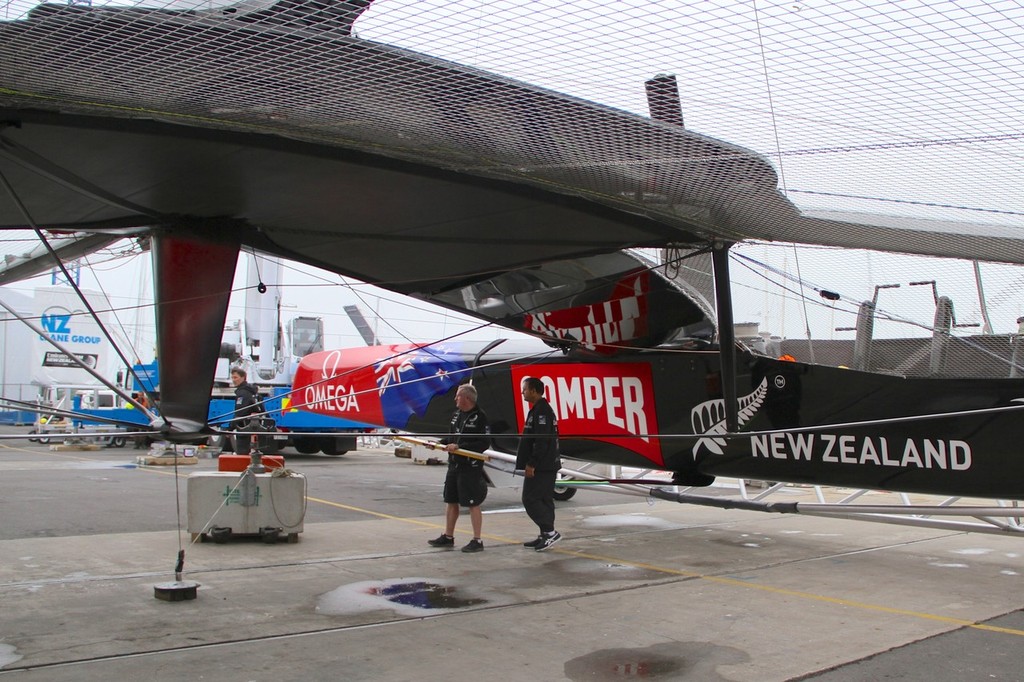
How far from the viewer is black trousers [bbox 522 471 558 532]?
7.84 meters

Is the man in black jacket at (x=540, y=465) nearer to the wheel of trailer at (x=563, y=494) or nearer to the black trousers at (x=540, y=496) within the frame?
the black trousers at (x=540, y=496)

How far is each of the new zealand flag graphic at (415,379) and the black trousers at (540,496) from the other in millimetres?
2443

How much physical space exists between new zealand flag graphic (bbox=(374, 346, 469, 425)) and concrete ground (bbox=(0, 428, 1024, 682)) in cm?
130

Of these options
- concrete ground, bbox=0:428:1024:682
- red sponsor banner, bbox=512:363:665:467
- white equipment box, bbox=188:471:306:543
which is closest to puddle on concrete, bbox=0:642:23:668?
concrete ground, bbox=0:428:1024:682

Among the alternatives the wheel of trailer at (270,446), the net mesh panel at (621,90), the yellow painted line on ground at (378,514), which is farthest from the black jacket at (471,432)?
the wheel of trailer at (270,446)

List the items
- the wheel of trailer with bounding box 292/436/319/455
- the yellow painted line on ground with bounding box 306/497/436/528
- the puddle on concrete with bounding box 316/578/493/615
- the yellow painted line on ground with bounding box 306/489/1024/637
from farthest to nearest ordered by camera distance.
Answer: the wheel of trailer with bounding box 292/436/319/455 → the yellow painted line on ground with bounding box 306/497/436/528 → the puddle on concrete with bounding box 316/578/493/615 → the yellow painted line on ground with bounding box 306/489/1024/637

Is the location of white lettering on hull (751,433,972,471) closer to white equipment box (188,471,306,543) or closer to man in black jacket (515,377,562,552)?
man in black jacket (515,377,562,552)

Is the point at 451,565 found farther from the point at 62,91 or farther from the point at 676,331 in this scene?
the point at 62,91

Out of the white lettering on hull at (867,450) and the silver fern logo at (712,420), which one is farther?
the silver fern logo at (712,420)

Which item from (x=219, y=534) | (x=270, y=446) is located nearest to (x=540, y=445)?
(x=219, y=534)

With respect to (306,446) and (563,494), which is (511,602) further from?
(306,446)

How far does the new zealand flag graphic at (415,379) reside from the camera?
404 inches

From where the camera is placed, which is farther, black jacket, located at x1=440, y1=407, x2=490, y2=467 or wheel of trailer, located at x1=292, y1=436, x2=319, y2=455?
wheel of trailer, located at x1=292, y1=436, x2=319, y2=455

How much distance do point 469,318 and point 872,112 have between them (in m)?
4.42
